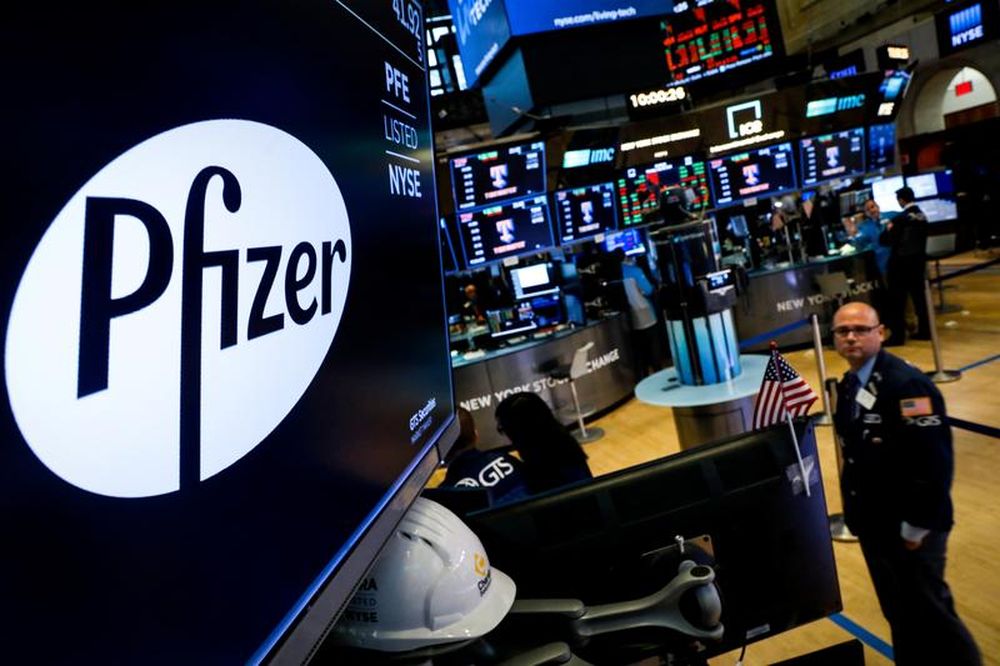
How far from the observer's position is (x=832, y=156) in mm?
9531

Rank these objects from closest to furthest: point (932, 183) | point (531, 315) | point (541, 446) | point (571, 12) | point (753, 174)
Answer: point (541, 446)
point (571, 12)
point (531, 315)
point (753, 174)
point (932, 183)

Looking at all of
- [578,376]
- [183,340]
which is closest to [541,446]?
[183,340]

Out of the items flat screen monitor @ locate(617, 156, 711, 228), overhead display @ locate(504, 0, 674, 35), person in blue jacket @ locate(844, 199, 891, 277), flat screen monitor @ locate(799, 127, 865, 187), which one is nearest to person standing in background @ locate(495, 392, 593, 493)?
overhead display @ locate(504, 0, 674, 35)

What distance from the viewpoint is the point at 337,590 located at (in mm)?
816

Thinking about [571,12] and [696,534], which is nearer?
[696,534]

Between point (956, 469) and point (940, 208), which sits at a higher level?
point (940, 208)

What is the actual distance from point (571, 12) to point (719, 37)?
6.10 meters

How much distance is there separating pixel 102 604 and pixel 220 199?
1.27 ft

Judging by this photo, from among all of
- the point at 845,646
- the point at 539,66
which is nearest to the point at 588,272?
the point at 539,66

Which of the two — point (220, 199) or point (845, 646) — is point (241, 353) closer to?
point (220, 199)

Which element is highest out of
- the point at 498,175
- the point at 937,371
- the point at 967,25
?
the point at 967,25

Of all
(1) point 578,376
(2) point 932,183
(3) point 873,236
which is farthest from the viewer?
(2) point 932,183

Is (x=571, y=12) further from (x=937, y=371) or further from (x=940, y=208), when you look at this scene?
(x=940, y=208)

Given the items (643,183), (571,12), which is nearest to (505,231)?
(643,183)
